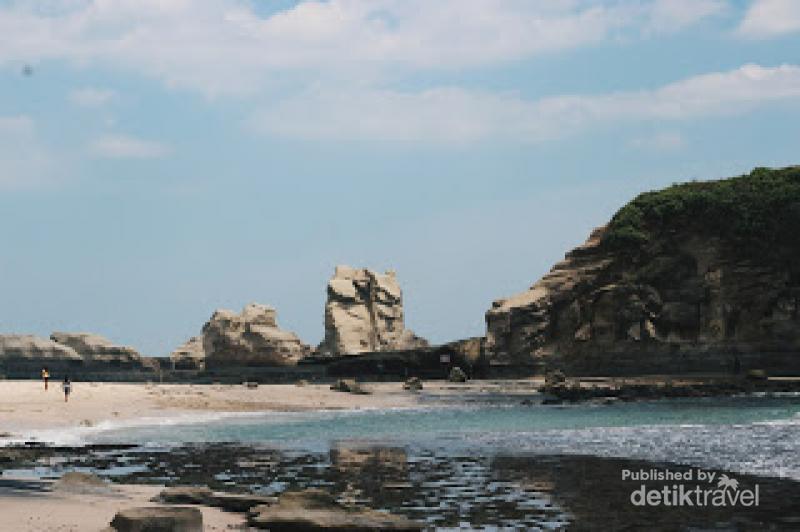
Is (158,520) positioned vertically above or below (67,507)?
above

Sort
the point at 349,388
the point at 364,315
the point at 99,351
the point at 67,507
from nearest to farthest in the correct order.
A: 1. the point at 67,507
2. the point at 349,388
3. the point at 364,315
4. the point at 99,351

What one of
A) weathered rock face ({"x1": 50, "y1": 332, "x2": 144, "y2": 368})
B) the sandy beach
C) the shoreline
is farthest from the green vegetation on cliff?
weathered rock face ({"x1": 50, "y1": 332, "x2": 144, "y2": 368})

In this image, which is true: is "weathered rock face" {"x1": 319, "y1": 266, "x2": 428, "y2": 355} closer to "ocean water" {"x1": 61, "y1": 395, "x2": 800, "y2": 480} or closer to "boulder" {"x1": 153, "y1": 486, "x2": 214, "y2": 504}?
"ocean water" {"x1": 61, "y1": 395, "x2": 800, "y2": 480}

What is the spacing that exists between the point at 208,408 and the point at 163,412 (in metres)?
4.66

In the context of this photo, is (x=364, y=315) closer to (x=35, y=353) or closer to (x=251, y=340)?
(x=251, y=340)

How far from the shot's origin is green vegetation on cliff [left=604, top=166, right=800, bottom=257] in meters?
83.6

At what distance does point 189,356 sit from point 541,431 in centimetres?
9269

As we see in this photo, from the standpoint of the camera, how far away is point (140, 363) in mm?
126438

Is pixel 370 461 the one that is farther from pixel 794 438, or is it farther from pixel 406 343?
pixel 406 343

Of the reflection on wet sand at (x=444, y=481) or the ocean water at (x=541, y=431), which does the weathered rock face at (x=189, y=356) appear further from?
the reflection on wet sand at (x=444, y=481)

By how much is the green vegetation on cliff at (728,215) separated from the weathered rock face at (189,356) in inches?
2176

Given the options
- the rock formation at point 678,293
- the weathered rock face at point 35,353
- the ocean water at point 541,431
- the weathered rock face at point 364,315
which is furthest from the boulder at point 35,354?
the ocean water at point 541,431

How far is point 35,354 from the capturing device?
4761 inches

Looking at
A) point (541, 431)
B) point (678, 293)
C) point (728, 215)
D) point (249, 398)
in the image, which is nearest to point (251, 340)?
point (249, 398)
